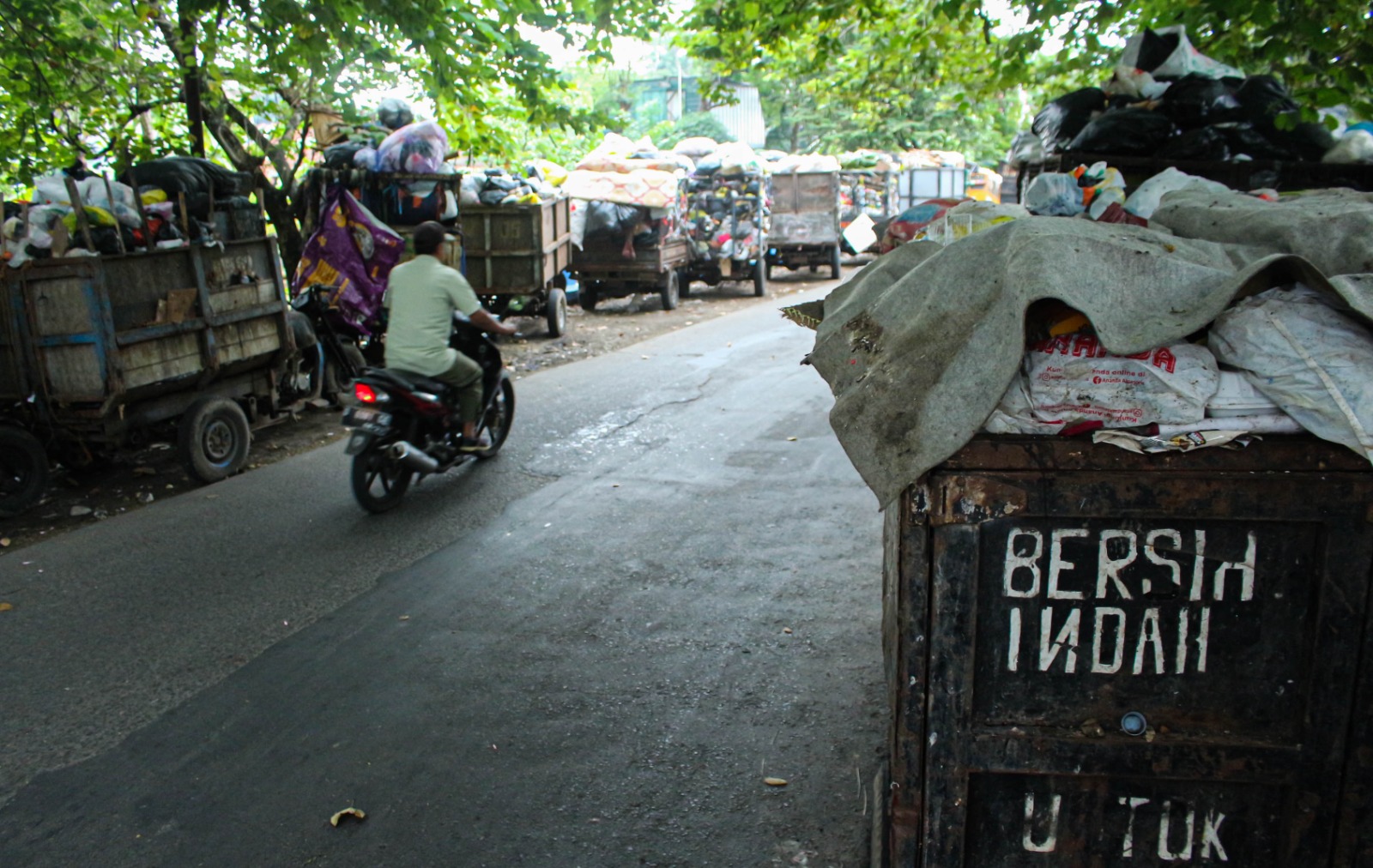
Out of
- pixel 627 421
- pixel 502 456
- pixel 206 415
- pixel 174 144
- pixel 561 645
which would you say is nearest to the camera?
pixel 561 645

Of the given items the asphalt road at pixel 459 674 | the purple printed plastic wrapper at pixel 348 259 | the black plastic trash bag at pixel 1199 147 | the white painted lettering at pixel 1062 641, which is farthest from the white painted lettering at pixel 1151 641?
the purple printed plastic wrapper at pixel 348 259

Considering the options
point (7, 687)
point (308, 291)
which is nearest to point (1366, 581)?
point (7, 687)

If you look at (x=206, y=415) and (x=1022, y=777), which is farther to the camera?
(x=206, y=415)

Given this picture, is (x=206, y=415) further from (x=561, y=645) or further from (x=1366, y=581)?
(x=1366, y=581)

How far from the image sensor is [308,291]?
380 inches

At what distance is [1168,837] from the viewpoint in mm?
2381

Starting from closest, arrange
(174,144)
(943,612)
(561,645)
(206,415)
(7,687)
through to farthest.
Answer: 1. (943,612)
2. (7,687)
3. (561,645)
4. (206,415)
5. (174,144)

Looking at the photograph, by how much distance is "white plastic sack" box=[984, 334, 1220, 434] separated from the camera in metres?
2.21

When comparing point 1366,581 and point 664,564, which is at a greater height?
point 1366,581

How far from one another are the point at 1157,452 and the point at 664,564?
357cm

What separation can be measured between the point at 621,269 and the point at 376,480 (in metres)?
10.7

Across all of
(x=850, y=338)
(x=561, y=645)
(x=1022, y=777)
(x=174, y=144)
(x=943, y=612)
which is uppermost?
(x=174, y=144)

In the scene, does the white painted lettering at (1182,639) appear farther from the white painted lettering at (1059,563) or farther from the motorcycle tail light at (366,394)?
the motorcycle tail light at (366,394)

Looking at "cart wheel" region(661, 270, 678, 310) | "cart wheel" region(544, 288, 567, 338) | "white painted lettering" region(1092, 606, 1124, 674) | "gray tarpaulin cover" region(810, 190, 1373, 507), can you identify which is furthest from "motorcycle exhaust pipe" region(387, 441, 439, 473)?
"cart wheel" region(661, 270, 678, 310)
